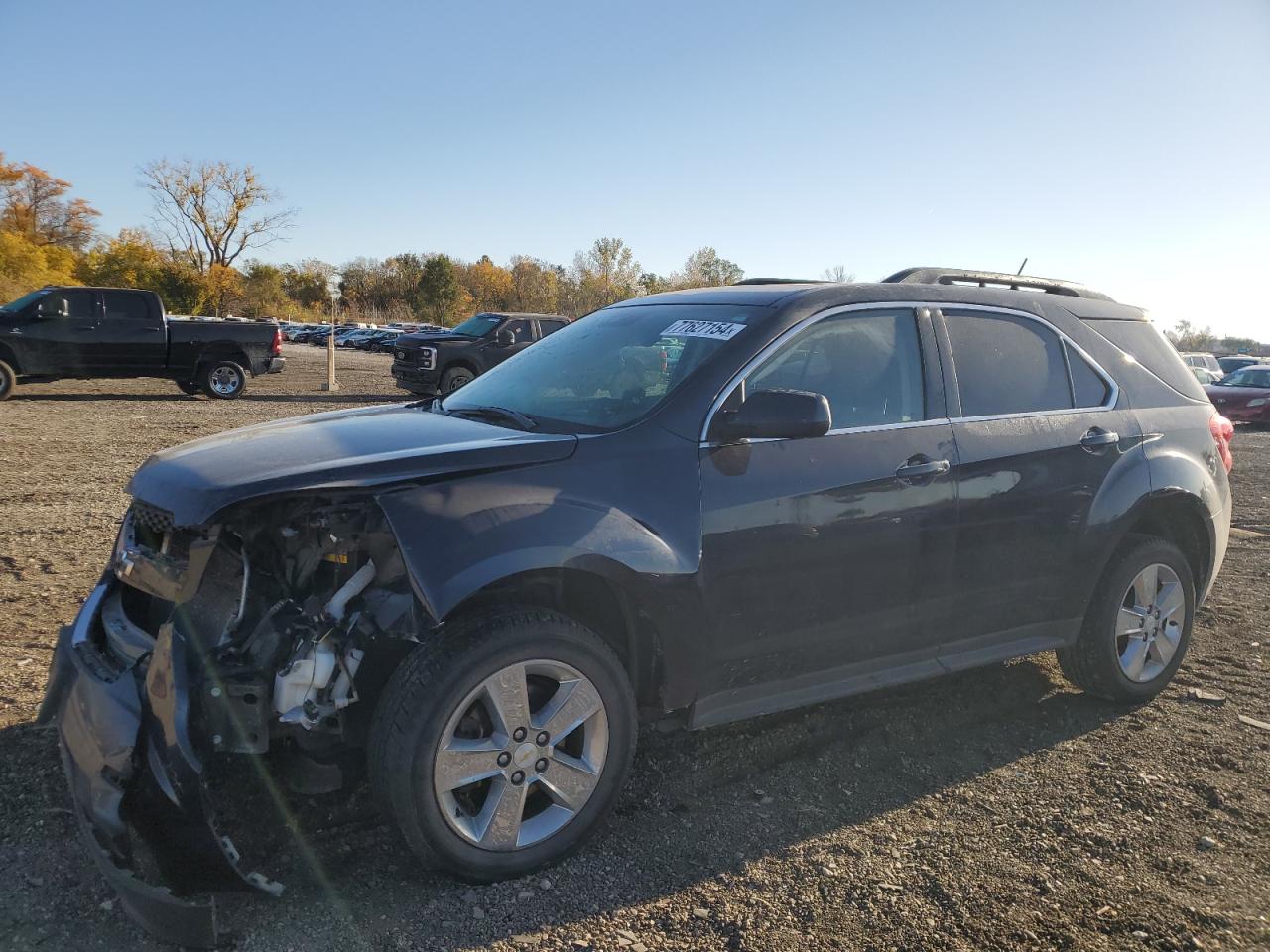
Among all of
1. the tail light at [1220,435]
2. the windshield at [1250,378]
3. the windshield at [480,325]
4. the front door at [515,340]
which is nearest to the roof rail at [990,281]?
the tail light at [1220,435]

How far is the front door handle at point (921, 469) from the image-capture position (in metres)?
3.49

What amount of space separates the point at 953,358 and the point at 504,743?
7.96 feet

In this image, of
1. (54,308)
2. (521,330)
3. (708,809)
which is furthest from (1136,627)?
(54,308)

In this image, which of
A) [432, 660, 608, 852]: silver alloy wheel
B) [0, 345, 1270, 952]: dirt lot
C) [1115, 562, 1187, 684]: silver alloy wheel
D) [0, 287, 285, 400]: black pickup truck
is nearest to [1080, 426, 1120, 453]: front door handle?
[1115, 562, 1187, 684]: silver alloy wheel

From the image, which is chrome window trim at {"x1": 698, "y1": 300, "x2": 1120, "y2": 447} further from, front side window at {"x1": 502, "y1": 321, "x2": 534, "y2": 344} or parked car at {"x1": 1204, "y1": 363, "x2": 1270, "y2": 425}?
Answer: parked car at {"x1": 1204, "y1": 363, "x2": 1270, "y2": 425}

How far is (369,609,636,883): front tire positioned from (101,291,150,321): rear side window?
17.0 m

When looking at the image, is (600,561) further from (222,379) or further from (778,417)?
(222,379)

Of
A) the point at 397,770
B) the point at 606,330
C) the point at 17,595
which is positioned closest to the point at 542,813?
the point at 397,770

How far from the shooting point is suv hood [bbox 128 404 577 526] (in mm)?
2652

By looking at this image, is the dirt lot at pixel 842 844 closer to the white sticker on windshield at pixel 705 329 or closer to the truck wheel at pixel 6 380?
the white sticker on windshield at pixel 705 329

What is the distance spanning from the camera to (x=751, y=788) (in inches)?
136

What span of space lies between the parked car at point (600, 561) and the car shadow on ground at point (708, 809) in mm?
141

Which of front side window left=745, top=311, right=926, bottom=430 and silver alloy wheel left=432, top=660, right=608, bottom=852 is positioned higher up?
front side window left=745, top=311, right=926, bottom=430

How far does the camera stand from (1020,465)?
3811 millimetres
